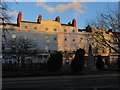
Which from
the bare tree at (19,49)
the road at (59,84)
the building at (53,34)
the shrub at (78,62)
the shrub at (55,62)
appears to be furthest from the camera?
the building at (53,34)

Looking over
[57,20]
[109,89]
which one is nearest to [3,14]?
[109,89]

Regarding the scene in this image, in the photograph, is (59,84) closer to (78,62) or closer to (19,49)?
(78,62)

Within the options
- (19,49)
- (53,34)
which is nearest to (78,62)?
(19,49)

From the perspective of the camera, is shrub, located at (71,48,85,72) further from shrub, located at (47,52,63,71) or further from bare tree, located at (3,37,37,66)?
bare tree, located at (3,37,37,66)

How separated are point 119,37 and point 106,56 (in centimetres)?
4901

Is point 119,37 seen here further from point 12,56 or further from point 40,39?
point 40,39

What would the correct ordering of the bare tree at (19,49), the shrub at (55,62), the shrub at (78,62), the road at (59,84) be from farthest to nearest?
the bare tree at (19,49) < the shrub at (55,62) < the shrub at (78,62) < the road at (59,84)

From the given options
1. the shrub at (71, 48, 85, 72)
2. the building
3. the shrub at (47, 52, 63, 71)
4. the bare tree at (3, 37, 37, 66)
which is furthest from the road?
the building

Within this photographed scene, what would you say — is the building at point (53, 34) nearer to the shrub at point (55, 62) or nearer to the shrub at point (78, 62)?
the shrub at point (78, 62)

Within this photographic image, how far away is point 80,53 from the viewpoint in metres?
40.6

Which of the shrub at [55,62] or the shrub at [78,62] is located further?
the shrub at [55,62]

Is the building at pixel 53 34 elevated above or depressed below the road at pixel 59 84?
above

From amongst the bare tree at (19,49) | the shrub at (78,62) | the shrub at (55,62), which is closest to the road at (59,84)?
the shrub at (78,62)

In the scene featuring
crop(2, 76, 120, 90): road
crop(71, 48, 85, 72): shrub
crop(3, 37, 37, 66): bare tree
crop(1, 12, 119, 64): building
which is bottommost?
crop(2, 76, 120, 90): road
